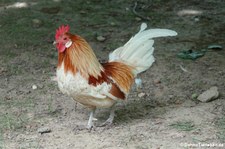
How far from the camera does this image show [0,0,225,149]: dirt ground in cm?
466

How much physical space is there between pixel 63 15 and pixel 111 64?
323 centimetres

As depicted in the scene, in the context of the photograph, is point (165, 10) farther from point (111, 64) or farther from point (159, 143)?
point (159, 143)

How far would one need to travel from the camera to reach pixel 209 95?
214 inches

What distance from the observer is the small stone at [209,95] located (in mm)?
5414

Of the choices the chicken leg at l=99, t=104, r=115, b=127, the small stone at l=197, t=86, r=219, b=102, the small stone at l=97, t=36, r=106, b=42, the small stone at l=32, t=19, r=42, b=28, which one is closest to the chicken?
the chicken leg at l=99, t=104, r=115, b=127

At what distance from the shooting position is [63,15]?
8.03 meters

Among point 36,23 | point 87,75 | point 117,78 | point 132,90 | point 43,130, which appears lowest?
point 132,90

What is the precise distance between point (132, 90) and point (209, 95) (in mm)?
901

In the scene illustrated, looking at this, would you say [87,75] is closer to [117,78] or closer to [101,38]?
[117,78]

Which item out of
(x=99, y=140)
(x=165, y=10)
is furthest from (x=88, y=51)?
(x=165, y=10)

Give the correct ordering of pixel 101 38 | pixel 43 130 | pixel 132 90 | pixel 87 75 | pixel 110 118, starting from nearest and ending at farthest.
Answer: pixel 87 75, pixel 43 130, pixel 110 118, pixel 132 90, pixel 101 38

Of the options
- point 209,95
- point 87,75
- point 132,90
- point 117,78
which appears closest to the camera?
point 87,75

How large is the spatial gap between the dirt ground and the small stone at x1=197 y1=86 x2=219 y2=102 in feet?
0.22

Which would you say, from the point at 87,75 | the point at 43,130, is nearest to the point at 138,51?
the point at 87,75
